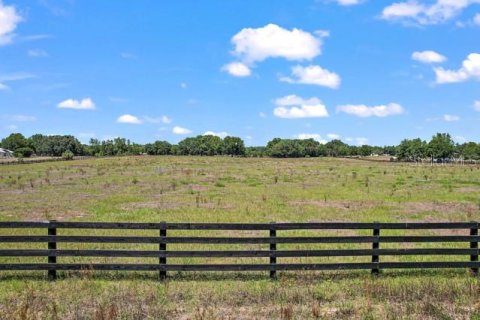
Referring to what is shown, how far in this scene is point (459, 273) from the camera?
1141 cm

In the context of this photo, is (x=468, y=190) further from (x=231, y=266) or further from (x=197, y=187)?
(x=231, y=266)

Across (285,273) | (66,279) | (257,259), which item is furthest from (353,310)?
(66,279)

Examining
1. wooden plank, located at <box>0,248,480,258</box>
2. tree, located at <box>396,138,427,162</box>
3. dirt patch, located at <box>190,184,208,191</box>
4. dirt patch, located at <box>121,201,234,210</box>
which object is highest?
tree, located at <box>396,138,427,162</box>

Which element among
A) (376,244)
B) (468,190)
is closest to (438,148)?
(468,190)

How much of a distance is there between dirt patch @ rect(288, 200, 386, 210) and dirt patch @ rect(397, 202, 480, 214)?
1532mm

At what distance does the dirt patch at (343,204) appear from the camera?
25475 millimetres

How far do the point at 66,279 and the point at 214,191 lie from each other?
930 inches

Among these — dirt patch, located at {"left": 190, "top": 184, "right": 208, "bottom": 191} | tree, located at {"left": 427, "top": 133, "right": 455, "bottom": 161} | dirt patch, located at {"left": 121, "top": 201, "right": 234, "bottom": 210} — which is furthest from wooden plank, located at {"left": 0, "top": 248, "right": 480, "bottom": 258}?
tree, located at {"left": 427, "top": 133, "right": 455, "bottom": 161}

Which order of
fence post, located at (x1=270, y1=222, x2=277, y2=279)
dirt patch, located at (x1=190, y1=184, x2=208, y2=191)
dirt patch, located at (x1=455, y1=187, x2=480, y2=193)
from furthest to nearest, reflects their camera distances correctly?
dirt patch, located at (x1=190, y1=184, x2=208, y2=191)
dirt patch, located at (x1=455, y1=187, x2=480, y2=193)
fence post, located at (x1=270, y1=222, x2=277, y2=279)

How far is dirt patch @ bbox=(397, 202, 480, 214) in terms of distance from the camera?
79.0ft

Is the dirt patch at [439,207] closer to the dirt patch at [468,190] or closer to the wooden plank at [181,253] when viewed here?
the dirt patch at [468,190]

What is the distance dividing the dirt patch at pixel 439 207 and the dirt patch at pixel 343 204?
1.53 m

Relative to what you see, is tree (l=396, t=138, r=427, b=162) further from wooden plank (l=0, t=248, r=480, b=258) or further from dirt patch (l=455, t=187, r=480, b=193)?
wooden plank (l=0, t=248, r=480, b=258)

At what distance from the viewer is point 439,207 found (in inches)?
1008
